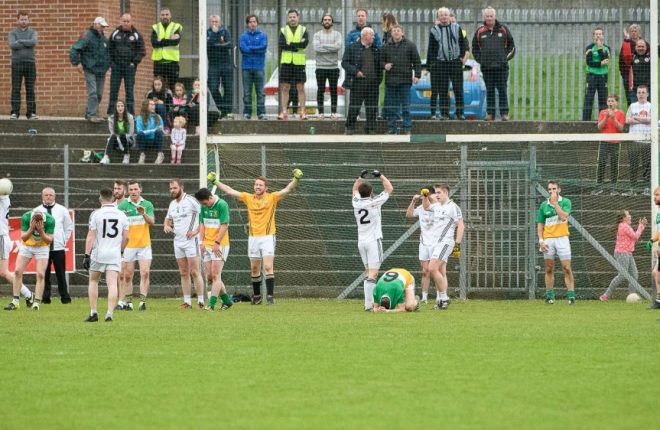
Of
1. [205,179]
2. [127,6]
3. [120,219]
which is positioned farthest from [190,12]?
[120,219]

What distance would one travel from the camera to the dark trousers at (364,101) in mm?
24516

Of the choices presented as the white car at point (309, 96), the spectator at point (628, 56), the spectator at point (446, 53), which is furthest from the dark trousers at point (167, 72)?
the spectator at point (628, 56)

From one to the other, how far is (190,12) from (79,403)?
56.6 feet

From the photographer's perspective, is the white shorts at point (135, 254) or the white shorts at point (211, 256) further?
the white shorts at point (135, 254)

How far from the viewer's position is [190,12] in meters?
26.8

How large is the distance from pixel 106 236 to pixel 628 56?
11.0 metres

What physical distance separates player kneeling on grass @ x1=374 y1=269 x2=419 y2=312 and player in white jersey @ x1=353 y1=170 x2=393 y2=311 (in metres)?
0.43

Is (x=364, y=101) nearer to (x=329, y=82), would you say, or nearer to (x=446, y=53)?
(x=329, y=82)

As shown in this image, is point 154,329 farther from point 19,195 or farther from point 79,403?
point 19,195

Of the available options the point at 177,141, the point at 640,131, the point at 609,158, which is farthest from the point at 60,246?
the point at 640,131

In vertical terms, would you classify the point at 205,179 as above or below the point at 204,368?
above

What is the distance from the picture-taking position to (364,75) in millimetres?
24375

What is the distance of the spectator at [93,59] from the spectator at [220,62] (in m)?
3.40

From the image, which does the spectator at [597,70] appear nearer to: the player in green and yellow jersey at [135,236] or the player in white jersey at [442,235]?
the player in white jersey at [442,235]
